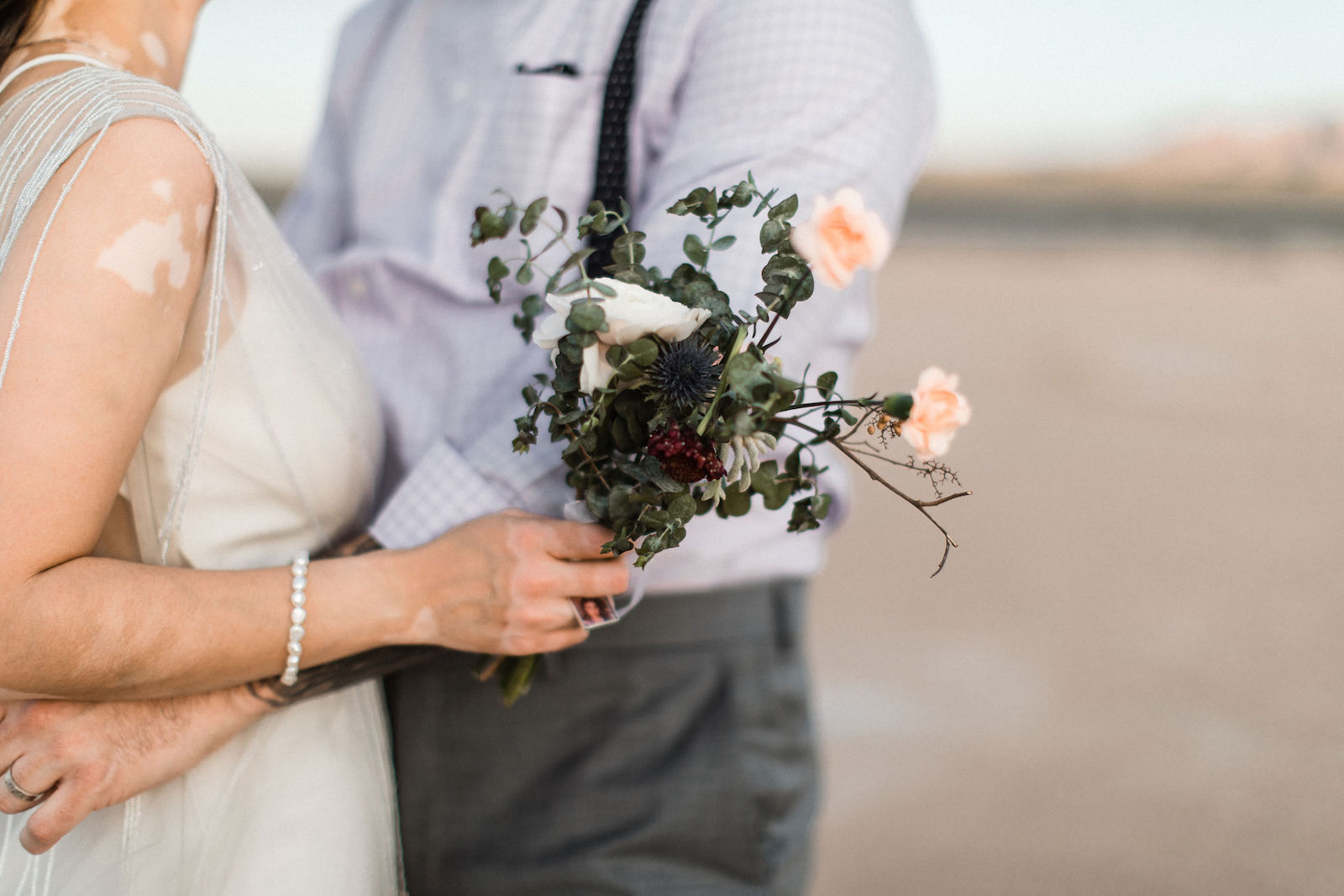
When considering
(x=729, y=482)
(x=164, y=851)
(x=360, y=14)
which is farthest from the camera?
(x=360, y=14)

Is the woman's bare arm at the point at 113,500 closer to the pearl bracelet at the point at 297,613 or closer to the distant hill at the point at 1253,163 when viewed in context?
the pearl bracelet at the point at 297,613

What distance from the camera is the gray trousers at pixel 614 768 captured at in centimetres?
110

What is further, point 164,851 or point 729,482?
point 164,851

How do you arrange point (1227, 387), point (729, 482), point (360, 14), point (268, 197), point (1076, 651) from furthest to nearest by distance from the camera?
point (268, 197), point (1227, 387), point (1076, 651), point (360, 14), point (729, 482)

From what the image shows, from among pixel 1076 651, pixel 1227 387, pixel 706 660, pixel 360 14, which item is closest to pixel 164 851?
pixel 706 660

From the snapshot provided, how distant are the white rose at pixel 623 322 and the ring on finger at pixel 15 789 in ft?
2.02

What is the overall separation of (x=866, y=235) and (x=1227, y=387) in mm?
6356

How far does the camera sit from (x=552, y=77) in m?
1.11

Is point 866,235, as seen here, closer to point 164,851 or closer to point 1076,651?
point 164,851

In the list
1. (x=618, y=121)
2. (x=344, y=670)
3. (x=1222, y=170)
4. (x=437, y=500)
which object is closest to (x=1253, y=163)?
(x=1222, y=170)

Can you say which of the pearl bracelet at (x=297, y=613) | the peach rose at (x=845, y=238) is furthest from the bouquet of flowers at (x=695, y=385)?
the pearl bracelet at (x=297, y=613)

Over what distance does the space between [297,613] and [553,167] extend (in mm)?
572

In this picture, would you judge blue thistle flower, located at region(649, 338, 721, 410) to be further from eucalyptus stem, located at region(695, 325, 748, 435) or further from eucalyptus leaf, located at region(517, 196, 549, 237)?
eucalyptus leaf, located at region(517, 196, 549, 237)

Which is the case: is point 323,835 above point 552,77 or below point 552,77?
below
